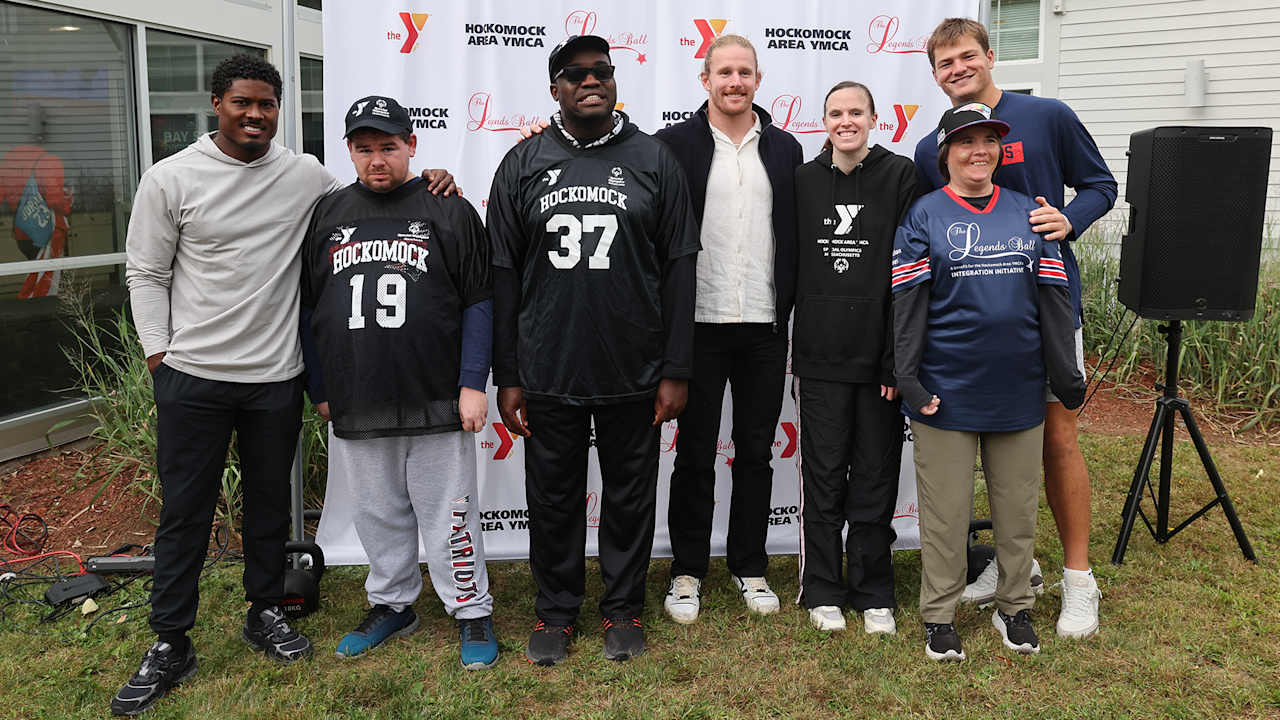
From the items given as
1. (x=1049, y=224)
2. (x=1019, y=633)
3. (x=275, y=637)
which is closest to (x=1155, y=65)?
(x=1049, y=224)

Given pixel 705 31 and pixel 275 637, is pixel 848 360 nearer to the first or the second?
pixel 705 31

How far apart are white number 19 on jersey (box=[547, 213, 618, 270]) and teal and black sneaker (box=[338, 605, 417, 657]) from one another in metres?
1.53

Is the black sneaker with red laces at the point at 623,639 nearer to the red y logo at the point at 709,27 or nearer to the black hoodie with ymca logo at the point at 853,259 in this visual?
the black hoodie with ymca logo at the point at 853,259

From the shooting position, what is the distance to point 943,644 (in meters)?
3.26

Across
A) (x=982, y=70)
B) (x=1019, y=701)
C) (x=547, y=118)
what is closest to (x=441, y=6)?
(x=547, y=118)

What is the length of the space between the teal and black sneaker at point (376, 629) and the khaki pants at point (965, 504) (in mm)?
1964

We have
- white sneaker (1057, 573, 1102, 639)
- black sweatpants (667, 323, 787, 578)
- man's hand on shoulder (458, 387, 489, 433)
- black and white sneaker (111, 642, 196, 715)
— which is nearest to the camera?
black and white sneaker (111, 642, 196, 715)

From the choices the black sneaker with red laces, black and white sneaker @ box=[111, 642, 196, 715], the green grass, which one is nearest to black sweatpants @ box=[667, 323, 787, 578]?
the green grass

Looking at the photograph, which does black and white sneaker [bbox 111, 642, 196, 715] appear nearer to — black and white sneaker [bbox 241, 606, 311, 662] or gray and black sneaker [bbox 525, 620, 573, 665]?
black and white sneaker [bbox 241, 606, 311, 662]

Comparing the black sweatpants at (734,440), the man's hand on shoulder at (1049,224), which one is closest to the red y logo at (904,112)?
the man's hand on shoulder at (1049,224)

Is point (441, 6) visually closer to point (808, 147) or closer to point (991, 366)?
point (808, 147)

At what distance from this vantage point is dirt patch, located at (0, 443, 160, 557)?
4523mm

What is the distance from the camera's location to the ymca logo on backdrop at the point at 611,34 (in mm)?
3930

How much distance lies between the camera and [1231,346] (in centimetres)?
654
